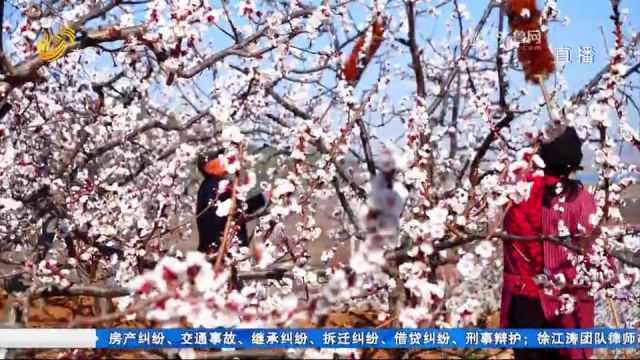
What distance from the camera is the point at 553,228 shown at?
2488 millimetres

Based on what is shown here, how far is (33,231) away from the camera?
124 inches

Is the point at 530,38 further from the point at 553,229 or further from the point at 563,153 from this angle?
the point at 553,229

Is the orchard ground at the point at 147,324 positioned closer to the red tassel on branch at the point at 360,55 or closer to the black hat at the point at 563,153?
the black hat at the point at 563,153

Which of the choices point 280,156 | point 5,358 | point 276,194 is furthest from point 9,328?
point 280,156

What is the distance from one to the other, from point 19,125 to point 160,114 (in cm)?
104

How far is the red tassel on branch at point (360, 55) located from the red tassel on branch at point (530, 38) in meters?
0.70

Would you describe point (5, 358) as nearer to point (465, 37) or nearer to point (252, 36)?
point (252, 36)

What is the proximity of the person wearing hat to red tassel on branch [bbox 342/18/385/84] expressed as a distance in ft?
4.32

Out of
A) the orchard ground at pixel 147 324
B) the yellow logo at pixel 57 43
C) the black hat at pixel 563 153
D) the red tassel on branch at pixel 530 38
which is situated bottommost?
the orchard ground at pixel 147 324

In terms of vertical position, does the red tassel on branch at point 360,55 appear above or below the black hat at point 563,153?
above

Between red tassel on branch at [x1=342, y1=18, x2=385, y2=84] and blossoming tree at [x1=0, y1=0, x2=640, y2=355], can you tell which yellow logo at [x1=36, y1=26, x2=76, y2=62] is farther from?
red tassel on branch at [x1=342, y1=18, x2=385, y2=84]

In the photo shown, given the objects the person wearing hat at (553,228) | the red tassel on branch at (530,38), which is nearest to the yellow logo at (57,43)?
the person wearing hat at (553,228)

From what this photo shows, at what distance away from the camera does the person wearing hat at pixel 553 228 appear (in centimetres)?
242

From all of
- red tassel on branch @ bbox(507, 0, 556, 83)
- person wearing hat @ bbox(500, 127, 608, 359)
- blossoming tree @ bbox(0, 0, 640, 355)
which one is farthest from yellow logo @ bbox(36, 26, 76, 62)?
red tassel on branch @ bbox(507, 0, 556, 83)
